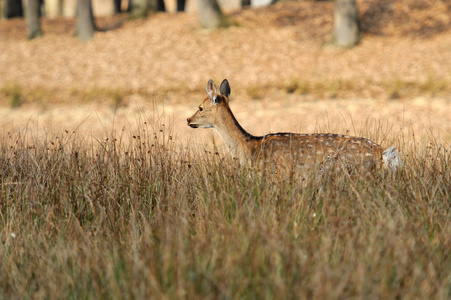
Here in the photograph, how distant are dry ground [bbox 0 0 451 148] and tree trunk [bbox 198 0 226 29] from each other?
1.48ft

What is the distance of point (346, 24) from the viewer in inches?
719

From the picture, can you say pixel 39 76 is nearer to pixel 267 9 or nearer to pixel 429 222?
pixel 267 9

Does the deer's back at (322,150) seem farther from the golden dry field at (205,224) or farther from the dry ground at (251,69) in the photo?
the dry ground at (251,69)

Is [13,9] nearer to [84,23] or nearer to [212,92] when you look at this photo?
[84,23]

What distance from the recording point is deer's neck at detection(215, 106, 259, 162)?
21.2 ft

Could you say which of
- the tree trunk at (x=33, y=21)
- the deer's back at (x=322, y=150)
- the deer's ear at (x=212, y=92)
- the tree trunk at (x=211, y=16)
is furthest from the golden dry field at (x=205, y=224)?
the tree trunk at (x=33, y=21)

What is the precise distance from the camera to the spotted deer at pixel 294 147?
5621 millimetres

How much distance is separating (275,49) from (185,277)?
15844mm

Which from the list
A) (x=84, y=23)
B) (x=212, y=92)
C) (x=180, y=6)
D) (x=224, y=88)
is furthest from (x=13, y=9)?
(x=212, y=92)

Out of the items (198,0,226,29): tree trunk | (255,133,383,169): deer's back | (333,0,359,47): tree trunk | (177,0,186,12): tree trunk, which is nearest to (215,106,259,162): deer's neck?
(255,133,383,169): deer's back

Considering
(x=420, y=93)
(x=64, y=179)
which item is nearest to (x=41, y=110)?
(x=420, y=93)

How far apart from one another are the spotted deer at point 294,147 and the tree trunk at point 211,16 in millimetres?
13536

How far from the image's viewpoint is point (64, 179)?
5.32 metres

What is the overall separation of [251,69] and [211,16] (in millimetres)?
3724
